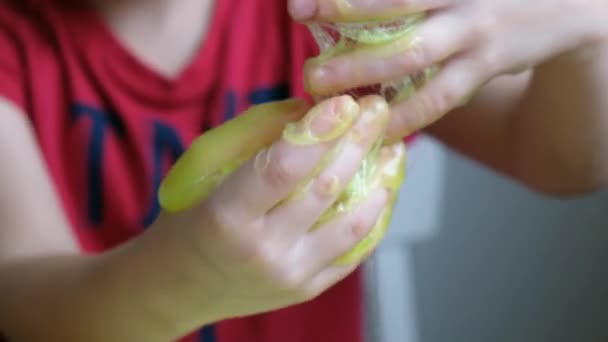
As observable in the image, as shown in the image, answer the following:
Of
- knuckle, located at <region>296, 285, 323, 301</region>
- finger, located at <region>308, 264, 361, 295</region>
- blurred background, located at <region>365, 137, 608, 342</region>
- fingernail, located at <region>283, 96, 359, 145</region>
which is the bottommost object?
blurred background, located at <region>365, 137, 608, 342</region>

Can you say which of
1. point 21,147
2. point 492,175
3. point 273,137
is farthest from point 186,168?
point 492,175

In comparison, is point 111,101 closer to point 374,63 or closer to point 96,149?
point 96,149

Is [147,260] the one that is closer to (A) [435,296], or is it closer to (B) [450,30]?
(B) [450,30]

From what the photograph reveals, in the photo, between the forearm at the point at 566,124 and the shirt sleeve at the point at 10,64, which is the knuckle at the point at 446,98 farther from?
the shirt sleeve at the point at 10,64

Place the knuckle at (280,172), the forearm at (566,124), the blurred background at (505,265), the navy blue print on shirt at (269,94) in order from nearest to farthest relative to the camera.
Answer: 1. the knuckle at (280,172)
2. the forearm at (566,124)
3. the navy blue print on shirt at (269,94)
4. the blurred background at (505,265)

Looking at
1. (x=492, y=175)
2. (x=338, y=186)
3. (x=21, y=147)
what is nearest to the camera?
(x=338, y=186)

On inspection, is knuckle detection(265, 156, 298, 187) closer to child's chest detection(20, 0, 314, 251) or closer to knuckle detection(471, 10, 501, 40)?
knuckle detection(471, 10, 501, 40)

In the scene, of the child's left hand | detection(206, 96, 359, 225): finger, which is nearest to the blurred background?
the child's left hand

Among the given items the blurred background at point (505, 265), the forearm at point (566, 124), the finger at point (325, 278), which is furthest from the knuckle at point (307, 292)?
the blurred background at point (505, 265)

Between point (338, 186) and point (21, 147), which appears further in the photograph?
point (21, 147)
